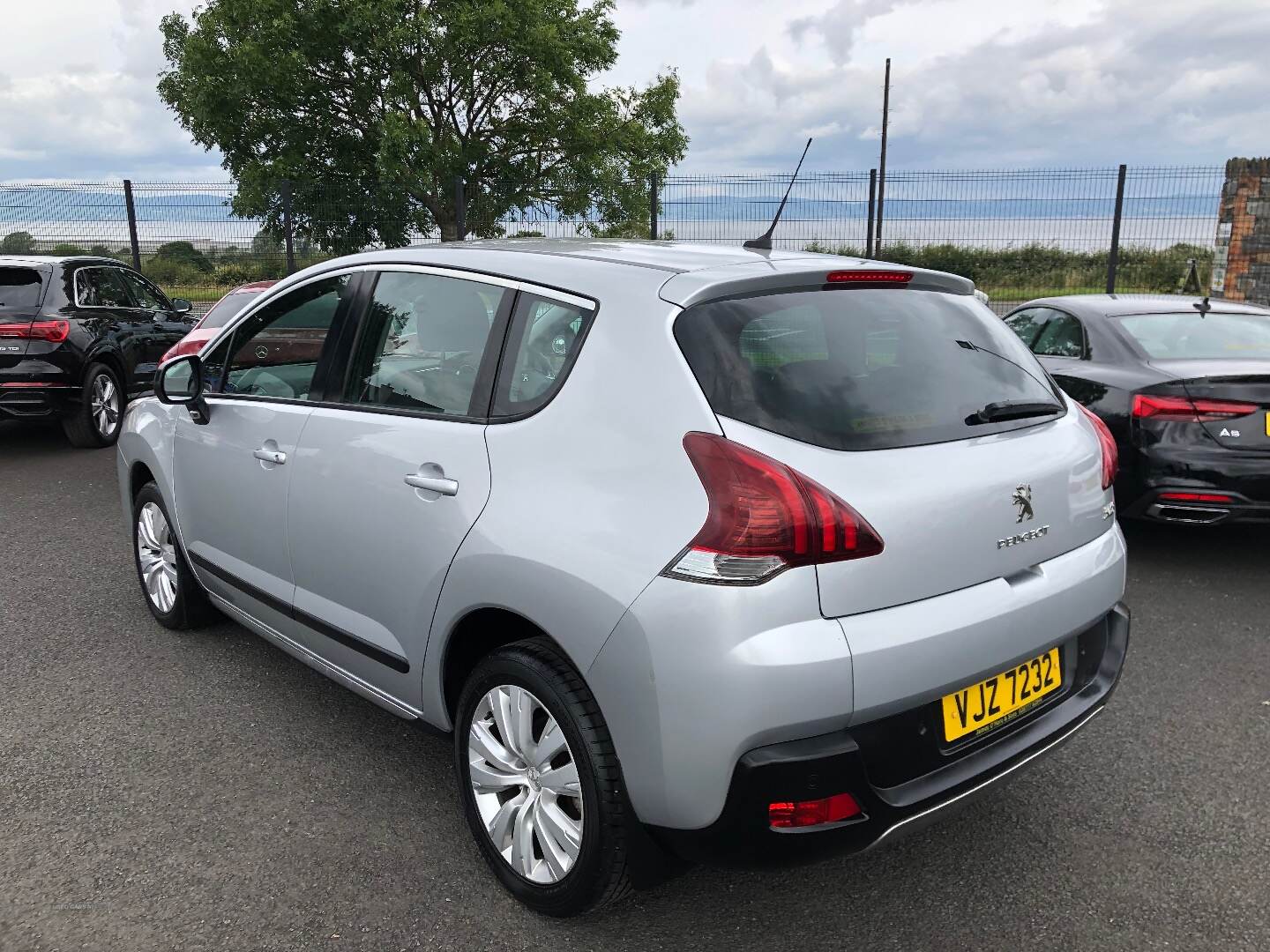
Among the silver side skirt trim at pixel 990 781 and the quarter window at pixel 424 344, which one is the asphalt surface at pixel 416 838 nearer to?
the silver side skirt trim at pixel 990 781

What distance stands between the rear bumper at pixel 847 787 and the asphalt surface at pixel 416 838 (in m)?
0.35

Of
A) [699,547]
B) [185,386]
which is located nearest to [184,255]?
[185,386]

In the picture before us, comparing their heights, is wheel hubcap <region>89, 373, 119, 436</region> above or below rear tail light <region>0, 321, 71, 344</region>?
below

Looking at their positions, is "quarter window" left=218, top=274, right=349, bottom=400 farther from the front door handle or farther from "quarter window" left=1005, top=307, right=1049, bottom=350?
"quarter window" left=1005, top=307, right=1049, bottom=350

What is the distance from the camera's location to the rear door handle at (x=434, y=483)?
2.52 m

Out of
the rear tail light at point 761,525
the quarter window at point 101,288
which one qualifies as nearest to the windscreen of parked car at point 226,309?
the quarter window at point 101,288

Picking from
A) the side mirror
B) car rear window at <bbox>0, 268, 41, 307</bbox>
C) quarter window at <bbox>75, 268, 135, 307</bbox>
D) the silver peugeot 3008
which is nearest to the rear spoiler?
the silver peugeot 3008

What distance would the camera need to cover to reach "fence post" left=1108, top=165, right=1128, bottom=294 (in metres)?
14.0

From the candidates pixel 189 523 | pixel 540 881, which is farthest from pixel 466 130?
pixel 540 881

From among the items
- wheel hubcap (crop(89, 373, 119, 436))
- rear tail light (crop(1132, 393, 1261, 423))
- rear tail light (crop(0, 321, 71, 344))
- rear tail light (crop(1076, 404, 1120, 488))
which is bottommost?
wheel hubcap (crop(89, 373, 119, 436))

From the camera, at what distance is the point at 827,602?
203 cm

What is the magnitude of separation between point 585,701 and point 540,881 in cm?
54

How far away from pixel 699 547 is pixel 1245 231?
15728 mm

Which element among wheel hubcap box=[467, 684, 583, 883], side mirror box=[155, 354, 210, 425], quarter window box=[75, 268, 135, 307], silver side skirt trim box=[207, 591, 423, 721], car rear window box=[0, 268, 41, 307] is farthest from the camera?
quarter window box=[75, 268, 135, 307]
